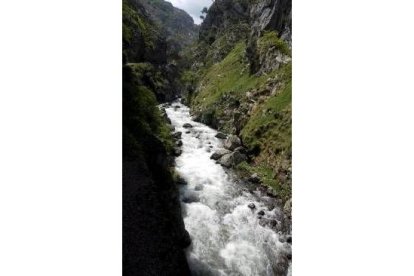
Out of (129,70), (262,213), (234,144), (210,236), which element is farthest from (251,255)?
(234,144)

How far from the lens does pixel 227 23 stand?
4402 inches

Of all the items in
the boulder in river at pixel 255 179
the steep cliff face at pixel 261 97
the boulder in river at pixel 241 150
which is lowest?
the boulder in river at pixel 255 179

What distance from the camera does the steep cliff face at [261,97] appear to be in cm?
3156

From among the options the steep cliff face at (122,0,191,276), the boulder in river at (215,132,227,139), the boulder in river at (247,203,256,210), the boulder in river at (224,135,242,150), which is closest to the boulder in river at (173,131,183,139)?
the boulder in river at (215,132,227,139)

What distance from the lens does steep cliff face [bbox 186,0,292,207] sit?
104 ft

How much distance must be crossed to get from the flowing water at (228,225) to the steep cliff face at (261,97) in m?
2.33

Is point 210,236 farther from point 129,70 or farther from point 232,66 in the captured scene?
point 232,66

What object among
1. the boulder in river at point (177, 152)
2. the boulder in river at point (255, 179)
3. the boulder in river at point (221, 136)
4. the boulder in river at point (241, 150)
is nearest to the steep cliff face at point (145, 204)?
the boulder in river at point (255, 179)

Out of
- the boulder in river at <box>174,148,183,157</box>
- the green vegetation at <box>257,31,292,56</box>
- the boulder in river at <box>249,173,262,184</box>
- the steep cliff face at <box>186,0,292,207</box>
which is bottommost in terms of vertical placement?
the boulder in river at <box>249,173,262,184</box>

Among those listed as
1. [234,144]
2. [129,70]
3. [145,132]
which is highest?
[129,70]

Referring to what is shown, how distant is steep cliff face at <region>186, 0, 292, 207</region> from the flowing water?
233 cm

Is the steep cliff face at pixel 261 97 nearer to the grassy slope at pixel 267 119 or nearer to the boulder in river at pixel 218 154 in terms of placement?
the grassy slope at pixel 267 119

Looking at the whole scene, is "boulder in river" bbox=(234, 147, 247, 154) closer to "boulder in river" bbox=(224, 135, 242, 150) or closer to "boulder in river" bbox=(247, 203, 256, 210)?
"boulder in river" bbox=(224, 135, 242, 150)
